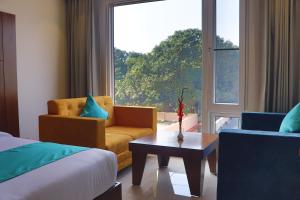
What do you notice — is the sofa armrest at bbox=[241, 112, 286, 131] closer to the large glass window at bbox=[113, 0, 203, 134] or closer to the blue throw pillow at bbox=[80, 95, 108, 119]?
the large glass window at bbox=[113, 0, 203, 134]

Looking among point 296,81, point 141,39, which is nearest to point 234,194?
point 296,81

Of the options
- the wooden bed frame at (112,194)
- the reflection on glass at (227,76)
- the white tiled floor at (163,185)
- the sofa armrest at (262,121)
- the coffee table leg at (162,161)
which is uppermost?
the reflection on glass at (227,76)

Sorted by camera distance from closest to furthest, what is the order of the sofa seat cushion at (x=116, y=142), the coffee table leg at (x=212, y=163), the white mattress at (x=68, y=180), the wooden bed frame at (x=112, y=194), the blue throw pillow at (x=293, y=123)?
the white mattress at (x=68, y=180) < the wooden bed frame at (x=112, y=194) < the blue throw pillow at (x=293, y=123) < the sofa seat cushion at (x=116, y=142) < the coffee table leg at (x=212, y=163)

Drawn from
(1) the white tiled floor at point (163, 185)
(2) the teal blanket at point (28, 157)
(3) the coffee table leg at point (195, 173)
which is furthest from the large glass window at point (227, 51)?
(2) the teal blanket at point (28, 157)

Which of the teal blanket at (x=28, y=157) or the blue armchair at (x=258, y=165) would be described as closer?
the teal blanket at (x=28, y=157)

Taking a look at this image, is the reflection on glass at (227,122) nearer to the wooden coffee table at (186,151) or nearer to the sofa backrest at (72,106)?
the wooden coffee table at (186,151)

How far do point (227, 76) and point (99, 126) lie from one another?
1934 mm

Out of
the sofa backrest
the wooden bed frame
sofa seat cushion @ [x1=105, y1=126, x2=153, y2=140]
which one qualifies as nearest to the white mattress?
the wooden bed frame

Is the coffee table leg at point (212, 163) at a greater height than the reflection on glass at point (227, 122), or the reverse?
the reflection on glass at point (227, 122)

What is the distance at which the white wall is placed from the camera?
4.42 meters

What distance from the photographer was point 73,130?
11.4 feet

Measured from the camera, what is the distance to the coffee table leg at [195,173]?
9.68 feet

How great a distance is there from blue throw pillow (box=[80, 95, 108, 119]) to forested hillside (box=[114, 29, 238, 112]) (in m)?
1.00

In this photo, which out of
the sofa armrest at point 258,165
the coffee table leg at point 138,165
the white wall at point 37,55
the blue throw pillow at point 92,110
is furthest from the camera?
the white wall at point 37,55
